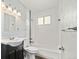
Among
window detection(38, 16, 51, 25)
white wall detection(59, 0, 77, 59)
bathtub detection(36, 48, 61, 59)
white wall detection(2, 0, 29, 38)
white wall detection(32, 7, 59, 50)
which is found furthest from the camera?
window detection(38, 16, 51, 25)

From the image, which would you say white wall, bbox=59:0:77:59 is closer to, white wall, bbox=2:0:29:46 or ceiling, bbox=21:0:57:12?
white wall, bbox=2:0:29:46

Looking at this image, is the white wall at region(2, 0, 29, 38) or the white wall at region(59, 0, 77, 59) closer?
the white wall at region(59, 0, 77, 59)

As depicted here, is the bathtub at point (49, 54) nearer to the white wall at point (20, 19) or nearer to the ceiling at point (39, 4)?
the white wall at point (20, 19)

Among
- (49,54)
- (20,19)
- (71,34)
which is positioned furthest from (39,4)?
(71,34)

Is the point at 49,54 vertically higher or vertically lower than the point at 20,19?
lower

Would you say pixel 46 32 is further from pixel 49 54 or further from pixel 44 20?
pixel 49 54

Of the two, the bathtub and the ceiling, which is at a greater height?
the ceiling

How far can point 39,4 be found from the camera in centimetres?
358

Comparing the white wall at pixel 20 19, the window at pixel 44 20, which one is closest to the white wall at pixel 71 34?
the white wall at pixel 20 19

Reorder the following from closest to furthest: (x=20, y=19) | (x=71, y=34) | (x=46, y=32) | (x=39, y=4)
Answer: (x=71, y=34), (x=20, y=19), (x=39, y=4), (x=46, y=32)

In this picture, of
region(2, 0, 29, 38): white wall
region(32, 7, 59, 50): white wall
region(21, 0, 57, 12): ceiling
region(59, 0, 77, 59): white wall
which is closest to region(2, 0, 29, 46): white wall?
region(2, 0, 29, 38): white wall

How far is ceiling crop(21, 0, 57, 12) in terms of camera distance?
3416mm

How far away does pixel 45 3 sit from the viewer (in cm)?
351

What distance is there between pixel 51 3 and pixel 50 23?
75 cm
